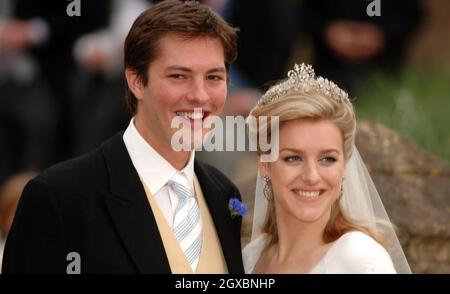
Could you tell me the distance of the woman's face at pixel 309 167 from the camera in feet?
16.7

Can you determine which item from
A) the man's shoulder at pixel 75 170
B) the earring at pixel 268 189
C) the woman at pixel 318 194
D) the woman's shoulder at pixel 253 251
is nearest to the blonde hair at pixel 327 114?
the woman at pixel 318 194

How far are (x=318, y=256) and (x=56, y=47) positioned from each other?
14.5 feet

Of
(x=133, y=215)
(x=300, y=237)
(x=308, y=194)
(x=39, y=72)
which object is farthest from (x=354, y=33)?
(x=133, y=215)

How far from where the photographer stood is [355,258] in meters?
5.02

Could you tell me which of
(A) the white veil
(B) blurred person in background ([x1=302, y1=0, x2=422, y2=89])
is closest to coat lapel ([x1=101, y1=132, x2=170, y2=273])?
(A) the white veil

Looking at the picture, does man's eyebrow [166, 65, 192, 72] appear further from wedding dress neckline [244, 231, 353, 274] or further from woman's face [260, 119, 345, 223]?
wedding dress neckline [244, 231, 353, 274]

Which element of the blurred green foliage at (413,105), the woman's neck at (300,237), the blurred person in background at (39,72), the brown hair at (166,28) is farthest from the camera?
the blurred person in background at (39,72)

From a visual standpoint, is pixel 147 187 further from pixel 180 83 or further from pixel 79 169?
pixel 180 83

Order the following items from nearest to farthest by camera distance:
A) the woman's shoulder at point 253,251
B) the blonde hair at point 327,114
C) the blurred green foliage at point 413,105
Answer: the blonde hair at point 327,114
the woman's shoulder at point 253,251
the blurred green foliage at point 413,105

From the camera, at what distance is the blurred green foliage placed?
750cm

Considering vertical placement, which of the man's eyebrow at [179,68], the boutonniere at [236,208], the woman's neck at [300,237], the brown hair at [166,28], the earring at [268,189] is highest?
the brown hair at [166,28]

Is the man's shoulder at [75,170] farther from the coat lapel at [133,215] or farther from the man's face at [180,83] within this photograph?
the man's face at [180,83]

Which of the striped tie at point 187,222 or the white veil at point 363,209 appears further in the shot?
the white veil at point 363,209

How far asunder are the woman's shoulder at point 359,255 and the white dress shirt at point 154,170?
0.74 metres
